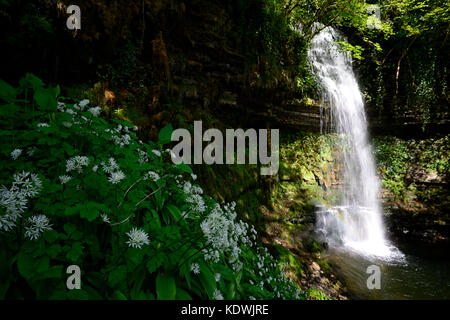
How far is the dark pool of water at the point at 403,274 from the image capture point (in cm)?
485

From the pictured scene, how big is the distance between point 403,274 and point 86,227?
24.9ft

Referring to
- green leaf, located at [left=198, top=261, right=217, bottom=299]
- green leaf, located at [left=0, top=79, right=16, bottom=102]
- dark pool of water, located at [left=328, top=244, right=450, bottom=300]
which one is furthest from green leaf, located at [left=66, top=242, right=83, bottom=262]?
dark pool of water, located at [left=328, top=244, right=450, bottom=300]

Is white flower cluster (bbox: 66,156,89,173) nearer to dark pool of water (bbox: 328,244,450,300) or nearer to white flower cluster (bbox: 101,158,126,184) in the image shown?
white flower cluster (bbox: 101,158,126,184)

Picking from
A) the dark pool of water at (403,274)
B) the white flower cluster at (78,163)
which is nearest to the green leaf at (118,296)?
the white flower cluster at (78,163)

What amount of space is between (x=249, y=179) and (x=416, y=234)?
22.2 feet

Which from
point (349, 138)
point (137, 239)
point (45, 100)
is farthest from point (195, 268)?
point (349, 138)

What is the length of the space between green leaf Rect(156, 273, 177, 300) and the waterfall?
7.48 metres

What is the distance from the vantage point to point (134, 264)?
131 centimetres

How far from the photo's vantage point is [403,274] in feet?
18.4

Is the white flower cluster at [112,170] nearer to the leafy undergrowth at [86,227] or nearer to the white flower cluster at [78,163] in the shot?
the leafy undergrowth at [86,227]

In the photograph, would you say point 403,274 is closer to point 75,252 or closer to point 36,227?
point 75,252

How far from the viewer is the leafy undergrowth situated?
1.06 m

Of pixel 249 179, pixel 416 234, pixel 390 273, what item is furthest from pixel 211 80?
pixel 416 234
